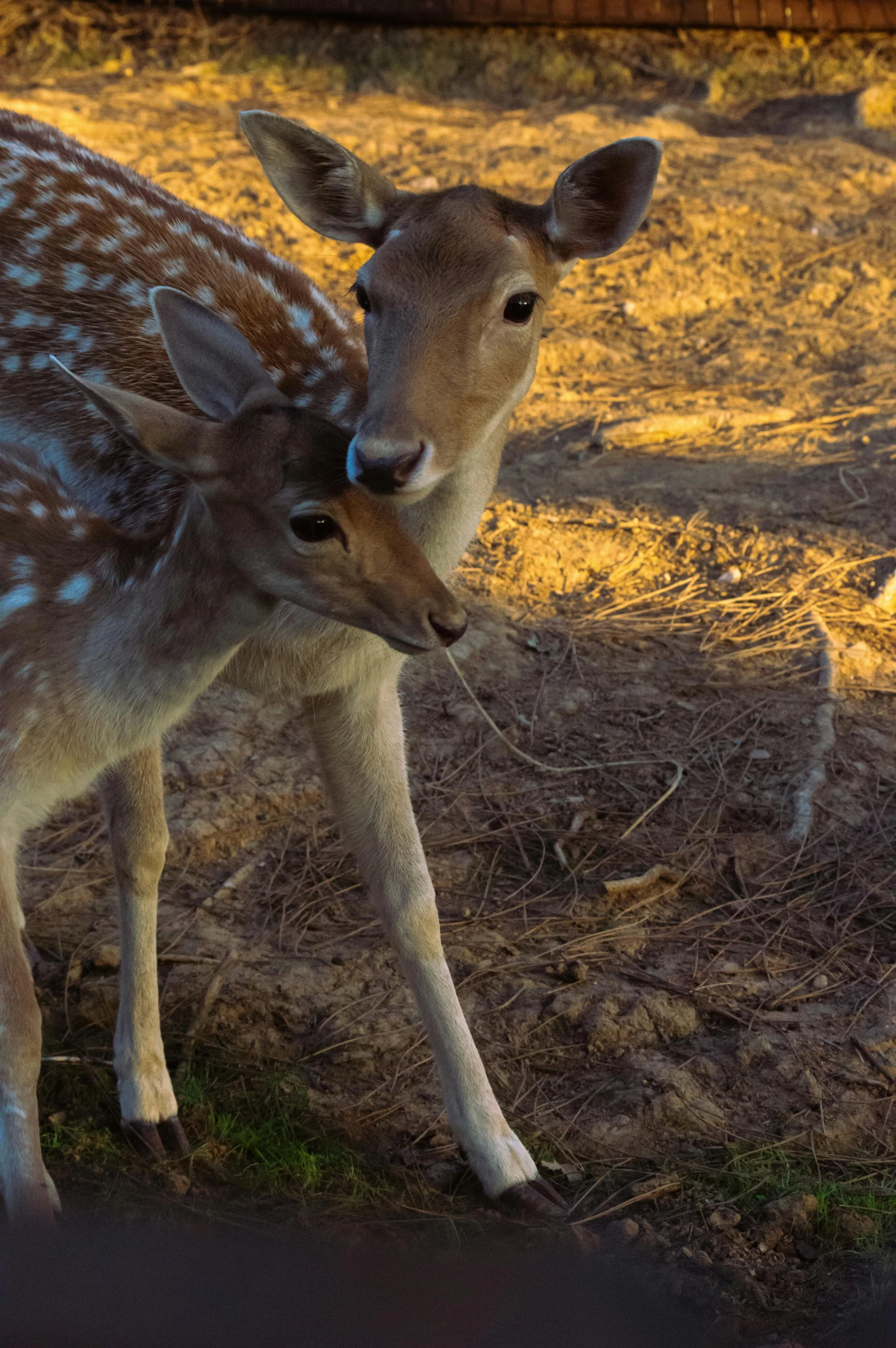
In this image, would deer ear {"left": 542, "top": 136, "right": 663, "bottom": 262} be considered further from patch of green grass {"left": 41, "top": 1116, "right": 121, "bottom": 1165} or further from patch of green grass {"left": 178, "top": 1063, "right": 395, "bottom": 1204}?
patch of green grass {"left": 41, "top": 1116, "right": 121, "bottom": 1165}

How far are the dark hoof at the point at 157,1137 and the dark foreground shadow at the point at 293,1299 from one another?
8.09 feet

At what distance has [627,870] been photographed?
4.24 meters

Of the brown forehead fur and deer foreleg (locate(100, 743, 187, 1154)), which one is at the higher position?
the brown forehead fur

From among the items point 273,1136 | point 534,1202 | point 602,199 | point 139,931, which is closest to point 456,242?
point 602,199

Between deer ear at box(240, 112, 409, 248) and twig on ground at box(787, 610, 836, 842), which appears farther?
twig on ground at box(787, 610, 836, 842)

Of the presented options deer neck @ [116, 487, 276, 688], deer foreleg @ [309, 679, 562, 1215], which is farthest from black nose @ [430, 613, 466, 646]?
deer foreleg @ [309, 679, 562, 1215]

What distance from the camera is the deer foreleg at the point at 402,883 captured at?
3373mm

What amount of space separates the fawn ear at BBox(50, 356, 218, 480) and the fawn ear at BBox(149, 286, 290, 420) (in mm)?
141

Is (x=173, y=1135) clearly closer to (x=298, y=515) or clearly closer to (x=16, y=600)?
(x=16, y=600)

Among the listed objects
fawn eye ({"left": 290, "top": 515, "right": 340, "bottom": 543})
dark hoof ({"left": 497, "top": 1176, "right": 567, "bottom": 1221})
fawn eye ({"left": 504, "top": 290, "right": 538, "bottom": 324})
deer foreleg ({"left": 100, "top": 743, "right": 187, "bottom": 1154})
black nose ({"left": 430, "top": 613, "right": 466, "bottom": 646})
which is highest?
fawn eye ({"left": 504, "top": 290, "right": 538, "bottom": 324})

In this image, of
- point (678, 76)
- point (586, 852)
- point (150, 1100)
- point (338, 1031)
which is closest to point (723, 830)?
point (586, 852)

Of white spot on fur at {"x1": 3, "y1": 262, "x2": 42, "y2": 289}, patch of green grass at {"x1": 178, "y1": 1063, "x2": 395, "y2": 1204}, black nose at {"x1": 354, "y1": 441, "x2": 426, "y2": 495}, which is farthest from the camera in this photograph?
white spot on fur at {"x1": 3, "y1": 262, "x2": 42, "y2": 289}

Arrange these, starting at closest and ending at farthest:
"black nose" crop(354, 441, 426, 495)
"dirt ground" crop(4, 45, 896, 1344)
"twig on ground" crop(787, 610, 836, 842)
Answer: "black nose" crop(354, 441, 426, 495) → "dirt ground" crop(4, 45, 896, 1344) → "twig on ground" crop(787, 610, 836, 842)

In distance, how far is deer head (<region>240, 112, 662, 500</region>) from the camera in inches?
110
